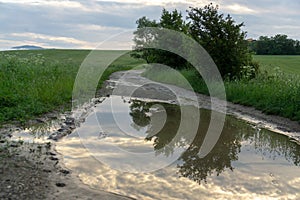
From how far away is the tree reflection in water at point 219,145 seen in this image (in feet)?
22.7

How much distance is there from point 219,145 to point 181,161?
1.76 meters

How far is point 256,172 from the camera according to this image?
6738 mm

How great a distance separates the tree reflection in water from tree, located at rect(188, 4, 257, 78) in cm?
982

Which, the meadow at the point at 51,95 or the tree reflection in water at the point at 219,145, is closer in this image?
the tree reflection in water at the point at 219,145

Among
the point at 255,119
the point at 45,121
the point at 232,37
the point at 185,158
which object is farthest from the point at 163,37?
the point at 185,158

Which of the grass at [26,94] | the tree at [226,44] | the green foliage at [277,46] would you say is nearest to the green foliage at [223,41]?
the tree at [226,44]

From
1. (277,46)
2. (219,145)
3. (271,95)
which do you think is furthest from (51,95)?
(277,46)

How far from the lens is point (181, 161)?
7258 mm

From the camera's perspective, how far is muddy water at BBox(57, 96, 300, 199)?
5.66 m

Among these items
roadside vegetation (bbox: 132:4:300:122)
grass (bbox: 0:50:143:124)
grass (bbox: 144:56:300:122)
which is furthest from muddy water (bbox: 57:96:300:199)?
roadside vegetation (bbox: 132:4:300:122)

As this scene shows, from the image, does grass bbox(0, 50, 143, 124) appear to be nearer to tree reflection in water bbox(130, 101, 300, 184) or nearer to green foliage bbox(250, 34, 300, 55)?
tree reflection in water bbox(130, 101, 300, 184)

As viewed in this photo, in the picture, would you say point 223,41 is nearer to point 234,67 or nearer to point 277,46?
point 234,67

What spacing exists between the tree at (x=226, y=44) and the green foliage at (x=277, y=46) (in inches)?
3062

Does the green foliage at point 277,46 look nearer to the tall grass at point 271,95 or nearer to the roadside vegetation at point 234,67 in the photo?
the roadside vegetation at point 234,67
